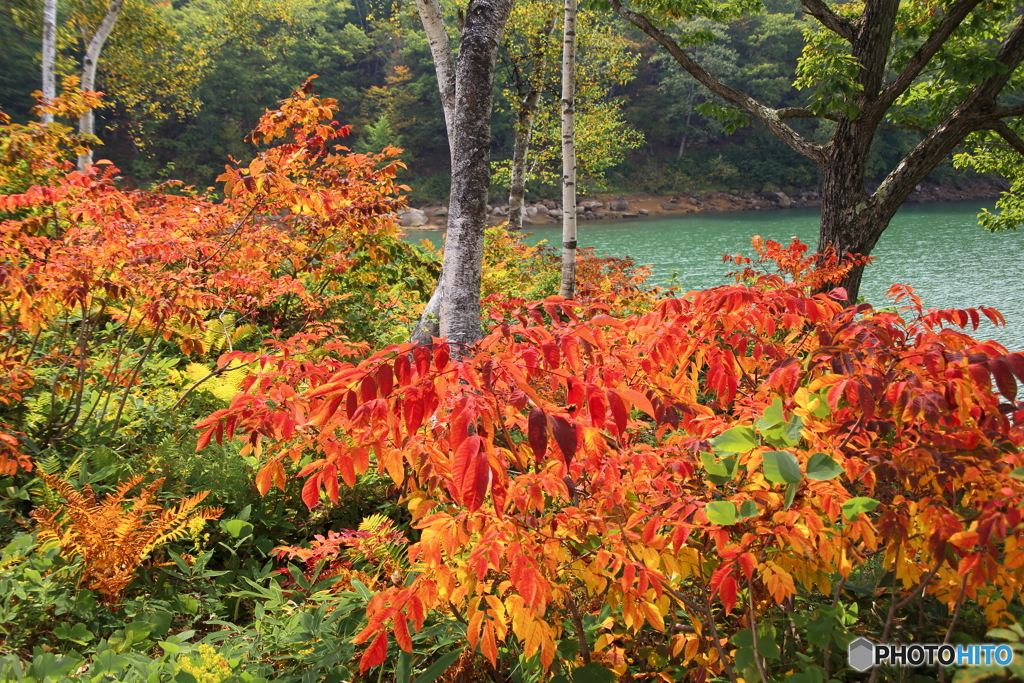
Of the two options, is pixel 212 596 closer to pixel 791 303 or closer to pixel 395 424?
pixel 395 424

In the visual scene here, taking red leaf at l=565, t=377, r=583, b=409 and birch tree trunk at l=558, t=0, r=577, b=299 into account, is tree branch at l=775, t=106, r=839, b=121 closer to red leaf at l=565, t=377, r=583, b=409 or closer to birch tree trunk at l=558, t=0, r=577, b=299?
birch tree trunk at l=558, t=0, r=577, b=299

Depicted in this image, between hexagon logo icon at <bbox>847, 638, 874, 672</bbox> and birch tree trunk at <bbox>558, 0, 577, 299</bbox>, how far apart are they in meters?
4.62

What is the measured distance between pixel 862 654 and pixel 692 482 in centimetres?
52

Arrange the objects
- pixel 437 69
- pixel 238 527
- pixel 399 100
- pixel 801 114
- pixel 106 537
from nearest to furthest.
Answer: pixel 106 537
pixel 238 527
pixel 437 69
pixel 801 114
pixel 399 100

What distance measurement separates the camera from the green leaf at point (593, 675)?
143 centimetres

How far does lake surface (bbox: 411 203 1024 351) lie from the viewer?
11367 mm

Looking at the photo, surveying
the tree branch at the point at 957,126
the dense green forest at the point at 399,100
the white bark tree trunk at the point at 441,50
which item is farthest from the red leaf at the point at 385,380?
the dense green forest at the point at 399,100

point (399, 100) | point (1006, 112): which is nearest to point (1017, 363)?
point (1006, 112)

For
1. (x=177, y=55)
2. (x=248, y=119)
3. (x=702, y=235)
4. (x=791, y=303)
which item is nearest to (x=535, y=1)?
(x=791, y=303)

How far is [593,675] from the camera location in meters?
1.43

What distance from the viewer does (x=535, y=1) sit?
11055mm

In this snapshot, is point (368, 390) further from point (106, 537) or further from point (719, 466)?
point (106, 537)

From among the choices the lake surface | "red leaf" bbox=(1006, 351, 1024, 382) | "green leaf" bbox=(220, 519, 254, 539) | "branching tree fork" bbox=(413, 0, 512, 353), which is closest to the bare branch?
the lake surface

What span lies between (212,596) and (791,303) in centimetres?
232
